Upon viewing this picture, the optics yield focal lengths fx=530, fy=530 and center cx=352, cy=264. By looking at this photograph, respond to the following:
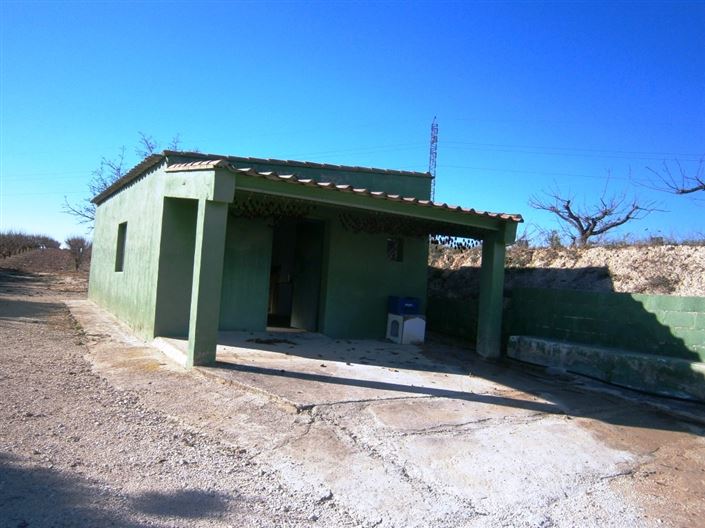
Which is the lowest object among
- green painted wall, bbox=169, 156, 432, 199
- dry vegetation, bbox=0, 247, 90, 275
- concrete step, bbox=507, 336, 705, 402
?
concrete step, bbox=507, 336, 705, 402

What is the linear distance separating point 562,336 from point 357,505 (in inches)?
273

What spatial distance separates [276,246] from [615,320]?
692cm

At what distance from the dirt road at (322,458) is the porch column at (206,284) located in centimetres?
37

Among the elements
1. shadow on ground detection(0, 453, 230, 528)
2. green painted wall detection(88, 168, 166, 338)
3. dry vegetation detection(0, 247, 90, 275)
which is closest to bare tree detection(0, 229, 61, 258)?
dry vegetation detection(0, 247, 90, 275)

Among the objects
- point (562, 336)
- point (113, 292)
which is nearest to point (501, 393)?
point (562, 336)

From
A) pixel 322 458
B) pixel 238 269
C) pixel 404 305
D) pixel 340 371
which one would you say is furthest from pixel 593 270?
pixel 322 458

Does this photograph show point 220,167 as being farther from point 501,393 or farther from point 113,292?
point 113,292

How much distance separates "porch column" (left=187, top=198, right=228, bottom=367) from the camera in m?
6.53

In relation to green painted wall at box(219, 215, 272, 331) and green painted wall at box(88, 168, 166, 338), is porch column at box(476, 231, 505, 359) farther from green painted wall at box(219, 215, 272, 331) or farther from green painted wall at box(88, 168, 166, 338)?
green painted wall at box(88, 168, 166, 338)

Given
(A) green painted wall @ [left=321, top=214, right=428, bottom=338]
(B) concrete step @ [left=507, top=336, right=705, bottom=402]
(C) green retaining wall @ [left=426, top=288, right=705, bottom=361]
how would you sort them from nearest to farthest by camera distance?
(B) concrete step @ [left=507, top=336, right=705, bottom=402] < (C) green retaining wall @ [left=426, top=288, right=705, bottom=361] < (A) green painted wall @ [left=321, top=214, right=428, bottom=338]

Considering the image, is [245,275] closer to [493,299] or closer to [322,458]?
[493,299]

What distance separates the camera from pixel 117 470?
370cm

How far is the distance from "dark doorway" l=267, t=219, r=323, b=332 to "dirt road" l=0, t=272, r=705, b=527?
4.15m

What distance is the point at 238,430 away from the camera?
4668 millimetres
